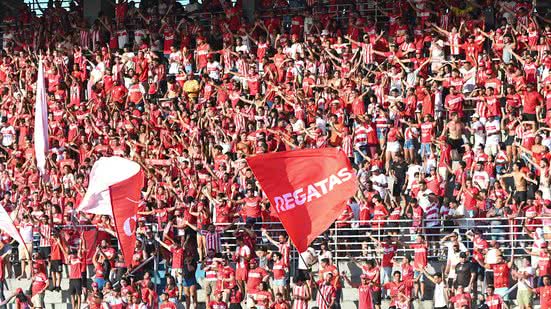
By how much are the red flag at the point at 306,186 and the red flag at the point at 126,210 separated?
17.6 ft

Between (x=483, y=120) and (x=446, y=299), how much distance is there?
4591 millimetres

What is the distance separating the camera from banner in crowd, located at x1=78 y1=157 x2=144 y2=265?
2712cm

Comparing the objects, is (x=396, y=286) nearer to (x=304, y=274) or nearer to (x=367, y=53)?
(x=304, y=274)

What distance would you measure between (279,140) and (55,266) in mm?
4875

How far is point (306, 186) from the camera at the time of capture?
22.2 meters

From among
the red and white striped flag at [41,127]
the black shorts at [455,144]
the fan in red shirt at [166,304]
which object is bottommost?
the fan in red shirt at [166,304]

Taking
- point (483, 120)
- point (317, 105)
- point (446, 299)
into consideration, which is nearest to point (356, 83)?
point (317, 105)

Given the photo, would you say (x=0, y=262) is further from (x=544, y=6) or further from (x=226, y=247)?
(x=544, y=6)

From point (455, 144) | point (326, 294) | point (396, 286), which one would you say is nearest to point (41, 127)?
point (326, 294)

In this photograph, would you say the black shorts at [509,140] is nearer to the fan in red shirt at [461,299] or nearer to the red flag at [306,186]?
the fan in red shirt at [461,299]

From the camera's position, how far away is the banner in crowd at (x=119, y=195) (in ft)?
89.0

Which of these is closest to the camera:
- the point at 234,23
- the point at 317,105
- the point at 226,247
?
the point at 226,247

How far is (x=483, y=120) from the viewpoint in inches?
1211

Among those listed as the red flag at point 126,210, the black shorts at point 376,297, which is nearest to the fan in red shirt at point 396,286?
the black shorts at point 376,297
